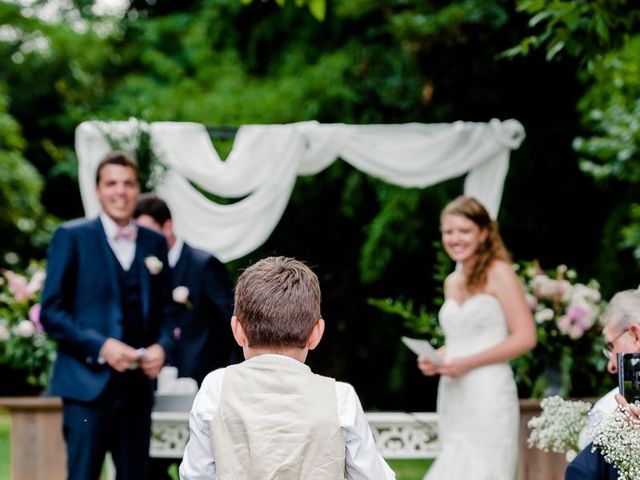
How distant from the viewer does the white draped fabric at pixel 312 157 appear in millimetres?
8039

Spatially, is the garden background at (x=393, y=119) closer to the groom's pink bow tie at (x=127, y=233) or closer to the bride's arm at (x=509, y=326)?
the bride's arm at (x=509, y=326)

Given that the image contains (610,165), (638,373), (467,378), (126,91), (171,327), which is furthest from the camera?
(126,91)

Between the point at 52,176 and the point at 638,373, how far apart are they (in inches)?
583

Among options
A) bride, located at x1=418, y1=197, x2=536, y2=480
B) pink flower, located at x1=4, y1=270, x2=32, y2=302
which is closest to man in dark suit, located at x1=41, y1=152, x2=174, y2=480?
bride, located at x1=418, y1=197, x2=536, y2=480

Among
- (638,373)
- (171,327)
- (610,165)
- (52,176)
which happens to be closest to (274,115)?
(610,165)

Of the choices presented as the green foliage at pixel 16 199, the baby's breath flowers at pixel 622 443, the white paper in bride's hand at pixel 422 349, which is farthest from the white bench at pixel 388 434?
the green foliage at pixel 16 199

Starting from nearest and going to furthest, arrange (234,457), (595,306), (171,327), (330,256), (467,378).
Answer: (234,457) → (171,327) → (467,378) → (595,306) → (330,256)

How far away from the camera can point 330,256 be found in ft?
37.2

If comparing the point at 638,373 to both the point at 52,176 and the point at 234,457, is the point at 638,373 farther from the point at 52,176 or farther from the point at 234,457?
the point at 52,176

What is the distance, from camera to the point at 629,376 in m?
3.28

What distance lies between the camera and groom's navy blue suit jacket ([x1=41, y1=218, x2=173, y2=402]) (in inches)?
207

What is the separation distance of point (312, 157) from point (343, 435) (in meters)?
5.32

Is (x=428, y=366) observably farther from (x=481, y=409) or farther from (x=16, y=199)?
(x=16, y=199)

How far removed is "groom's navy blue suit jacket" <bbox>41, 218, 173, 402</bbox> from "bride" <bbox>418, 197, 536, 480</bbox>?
1576 millimetres
